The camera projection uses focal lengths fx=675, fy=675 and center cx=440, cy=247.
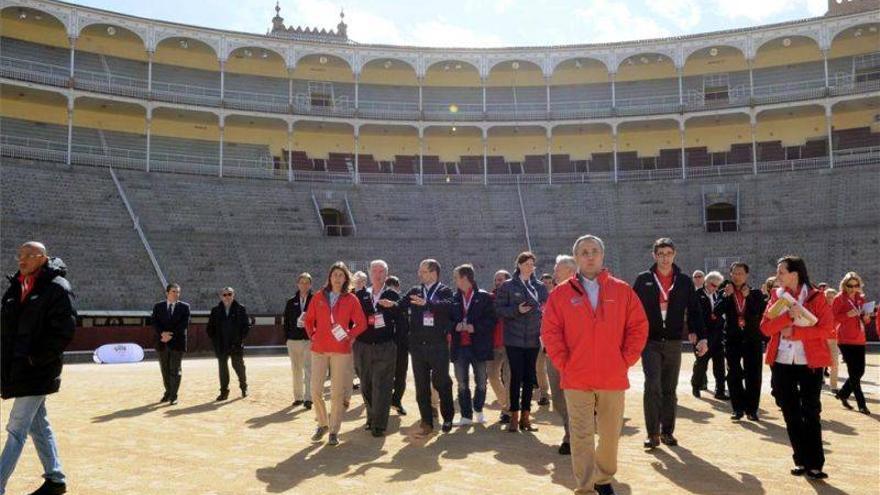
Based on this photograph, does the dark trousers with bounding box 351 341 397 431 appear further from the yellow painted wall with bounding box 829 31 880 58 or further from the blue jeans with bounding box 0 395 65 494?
the yellow painted wall with bounding box 829 31 880 58

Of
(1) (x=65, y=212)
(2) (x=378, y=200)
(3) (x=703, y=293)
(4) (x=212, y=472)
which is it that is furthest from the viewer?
(2) (x=378, y=200)

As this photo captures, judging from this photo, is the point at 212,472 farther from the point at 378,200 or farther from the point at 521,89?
the point at 521,89

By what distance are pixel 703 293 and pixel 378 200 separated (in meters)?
25.0

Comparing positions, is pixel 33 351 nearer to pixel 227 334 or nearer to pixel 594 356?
pixel 594 356

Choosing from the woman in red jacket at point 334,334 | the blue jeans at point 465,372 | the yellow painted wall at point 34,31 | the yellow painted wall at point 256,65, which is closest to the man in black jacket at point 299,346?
the woman in red jacket at point 334,334

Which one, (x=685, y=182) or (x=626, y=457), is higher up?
(x=685, y=182)

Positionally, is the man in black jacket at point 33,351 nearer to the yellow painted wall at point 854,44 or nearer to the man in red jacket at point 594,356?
the man in red jacket at point 594,356

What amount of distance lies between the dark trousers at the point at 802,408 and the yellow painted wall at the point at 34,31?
38755 mm

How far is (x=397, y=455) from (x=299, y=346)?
436 centimetres

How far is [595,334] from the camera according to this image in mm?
4797

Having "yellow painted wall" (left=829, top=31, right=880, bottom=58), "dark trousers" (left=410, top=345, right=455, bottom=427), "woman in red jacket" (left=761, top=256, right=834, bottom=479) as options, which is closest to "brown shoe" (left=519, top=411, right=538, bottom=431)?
"dark trousers" (left=410, top=345, right=455, bottom=427)

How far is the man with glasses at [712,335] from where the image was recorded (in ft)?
32.6

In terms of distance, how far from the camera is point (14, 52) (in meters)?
34.1

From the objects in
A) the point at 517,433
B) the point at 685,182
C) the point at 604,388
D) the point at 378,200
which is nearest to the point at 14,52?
the point at 378,200
